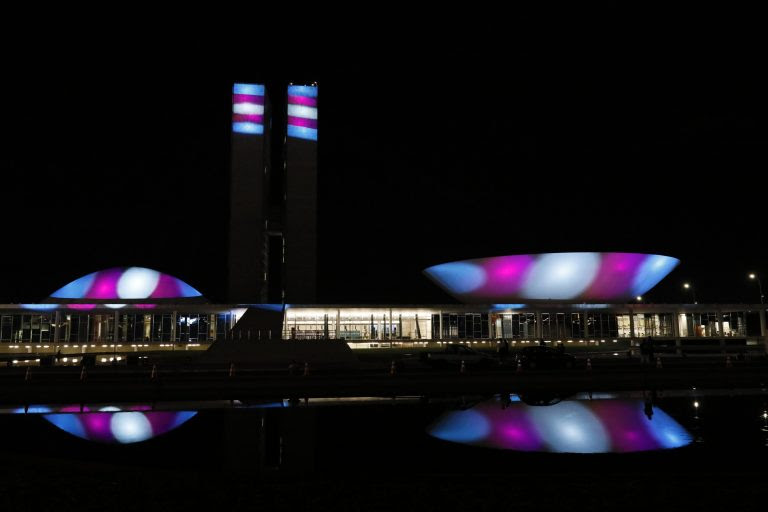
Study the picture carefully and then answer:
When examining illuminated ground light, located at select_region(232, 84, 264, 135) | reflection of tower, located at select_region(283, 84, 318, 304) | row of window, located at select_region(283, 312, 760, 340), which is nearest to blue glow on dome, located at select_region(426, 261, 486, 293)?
row of window, located at select_region(283, 312, 760, 340)

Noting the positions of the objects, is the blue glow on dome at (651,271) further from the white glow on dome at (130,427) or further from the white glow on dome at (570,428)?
the white glow on dome at (130,427)

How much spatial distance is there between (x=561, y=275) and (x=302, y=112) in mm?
27452

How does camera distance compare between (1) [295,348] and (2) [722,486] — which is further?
(1) [295,348]

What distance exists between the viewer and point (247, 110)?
57.6 m

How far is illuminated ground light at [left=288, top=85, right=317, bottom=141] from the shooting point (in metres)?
57.9

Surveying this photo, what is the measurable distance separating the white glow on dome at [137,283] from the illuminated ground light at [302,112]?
17934 millimetres

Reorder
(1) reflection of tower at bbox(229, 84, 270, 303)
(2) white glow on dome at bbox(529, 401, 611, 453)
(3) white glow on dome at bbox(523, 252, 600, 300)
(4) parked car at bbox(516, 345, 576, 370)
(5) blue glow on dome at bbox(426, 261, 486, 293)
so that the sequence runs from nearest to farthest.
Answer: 1. (2) white glow on dome at bbox(529, 401, 611, 453)
2. (4) parked car at bbox(516, 345, 576, 370)
3. (3) white glow on dome at bbox(523, 252, 600, 300)
4. (5) blue glow on dome at bbox(426, 261, 486, 293)
5. (1) reflection of tower at bbox(229, 84, 270, 303)

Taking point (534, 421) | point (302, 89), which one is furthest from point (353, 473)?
point (302, 89)

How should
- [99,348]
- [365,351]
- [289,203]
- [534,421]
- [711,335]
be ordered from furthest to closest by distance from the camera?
1. [711,335]
2. [289,203]
3. [99,348]
4. [365,351]
5. [534,421]

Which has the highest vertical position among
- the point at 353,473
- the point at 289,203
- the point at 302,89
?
the point at 302,89

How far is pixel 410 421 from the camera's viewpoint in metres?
14.5

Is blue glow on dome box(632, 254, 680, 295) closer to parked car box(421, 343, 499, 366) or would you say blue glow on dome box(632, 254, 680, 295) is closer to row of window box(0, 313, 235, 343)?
parked car box(421, 343, 499, 366)

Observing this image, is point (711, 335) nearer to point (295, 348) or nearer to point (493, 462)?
point (295, 348)

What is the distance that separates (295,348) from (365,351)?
12.3m
